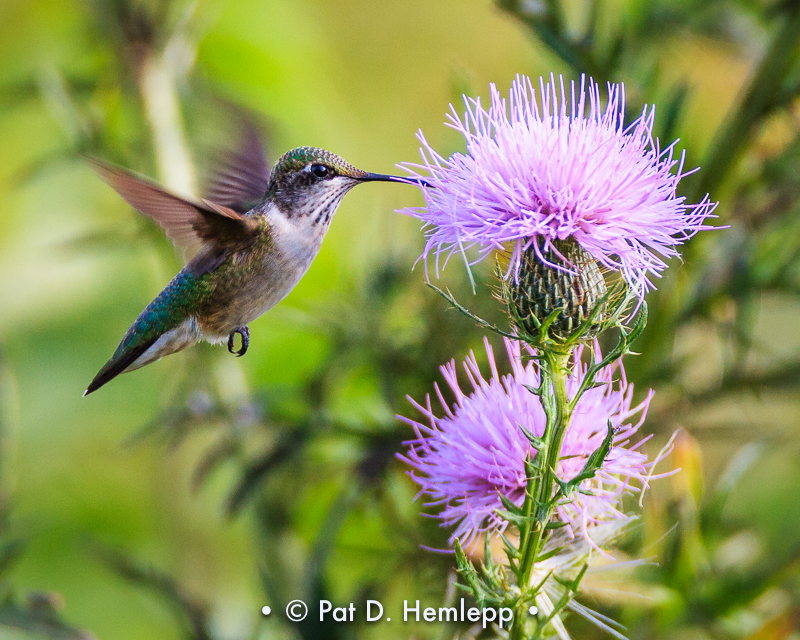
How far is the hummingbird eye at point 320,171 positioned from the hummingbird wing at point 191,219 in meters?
0.17

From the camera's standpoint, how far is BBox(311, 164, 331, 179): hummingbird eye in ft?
5.08

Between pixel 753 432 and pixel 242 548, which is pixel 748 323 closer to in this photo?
pixel 753 432

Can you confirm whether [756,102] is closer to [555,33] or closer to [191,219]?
[555,33]

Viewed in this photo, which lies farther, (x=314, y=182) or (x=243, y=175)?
(x=243, y=175)

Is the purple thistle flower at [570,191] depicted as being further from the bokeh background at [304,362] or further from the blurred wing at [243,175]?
the blurred wing at [243,175]

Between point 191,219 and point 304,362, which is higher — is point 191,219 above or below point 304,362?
below

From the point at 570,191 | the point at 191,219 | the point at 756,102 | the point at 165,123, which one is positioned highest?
the point at 165,123

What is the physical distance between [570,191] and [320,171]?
0.58 metres

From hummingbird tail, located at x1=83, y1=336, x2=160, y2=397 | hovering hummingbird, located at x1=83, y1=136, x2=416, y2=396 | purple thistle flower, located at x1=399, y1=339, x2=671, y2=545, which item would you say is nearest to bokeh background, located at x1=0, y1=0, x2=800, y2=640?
purple thistle flower, located at x1=399, y1=339, x2=671, y2=545

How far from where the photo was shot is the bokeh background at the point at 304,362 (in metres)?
Answer: 2.14

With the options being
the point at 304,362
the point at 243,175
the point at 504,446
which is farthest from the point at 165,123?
the point at 504,446

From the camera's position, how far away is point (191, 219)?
1563 mm

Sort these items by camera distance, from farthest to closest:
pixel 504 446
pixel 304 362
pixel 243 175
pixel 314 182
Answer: pixel 304 362 → pixel 243 175 → pixel 314 182 → pixel 504 446

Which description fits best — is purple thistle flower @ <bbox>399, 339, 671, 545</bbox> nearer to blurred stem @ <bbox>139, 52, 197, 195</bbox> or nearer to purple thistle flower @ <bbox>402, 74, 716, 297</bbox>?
purple thistle flower @ <bbox>402, 74, 716, 297</bbox>
